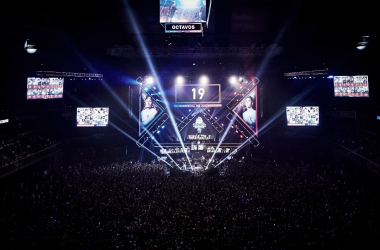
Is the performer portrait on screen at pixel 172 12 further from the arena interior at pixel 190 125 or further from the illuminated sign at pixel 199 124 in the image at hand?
the illuminated sign at pixel 199 124

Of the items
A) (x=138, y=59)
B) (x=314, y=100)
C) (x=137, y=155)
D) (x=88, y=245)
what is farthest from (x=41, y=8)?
(x=314, y=100)

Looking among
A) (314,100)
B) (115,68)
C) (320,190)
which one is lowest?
(320,190)

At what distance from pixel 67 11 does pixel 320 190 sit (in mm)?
15554

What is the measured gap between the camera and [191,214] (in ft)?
29.6

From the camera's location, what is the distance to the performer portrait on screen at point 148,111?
793 inches

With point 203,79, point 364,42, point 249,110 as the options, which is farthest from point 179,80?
point 364,42

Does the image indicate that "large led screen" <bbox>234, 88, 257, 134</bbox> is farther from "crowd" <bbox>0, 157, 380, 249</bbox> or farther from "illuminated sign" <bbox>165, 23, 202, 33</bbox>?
"illuminated sign" <bbox>165, 23, 202, 33</bbox>

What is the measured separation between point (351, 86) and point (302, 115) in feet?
13.3

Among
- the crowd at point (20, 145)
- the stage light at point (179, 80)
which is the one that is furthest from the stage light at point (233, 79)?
the crowd at point (20, 145)

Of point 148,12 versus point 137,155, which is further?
point 137,155

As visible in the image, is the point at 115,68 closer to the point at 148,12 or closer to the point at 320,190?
the point at 148,12

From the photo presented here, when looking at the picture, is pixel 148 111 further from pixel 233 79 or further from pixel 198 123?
pixel 233 79

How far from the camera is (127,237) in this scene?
760 cm

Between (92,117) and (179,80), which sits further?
(92,117)
